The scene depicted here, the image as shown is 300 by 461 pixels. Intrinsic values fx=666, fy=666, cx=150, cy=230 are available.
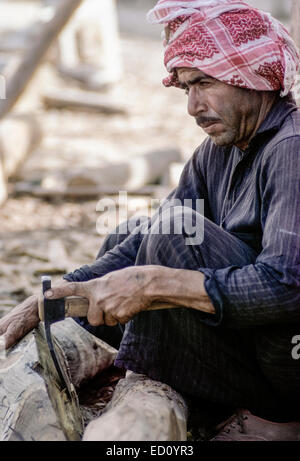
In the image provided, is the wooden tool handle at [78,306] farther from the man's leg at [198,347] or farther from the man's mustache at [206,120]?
the man's mustache at [206,120]

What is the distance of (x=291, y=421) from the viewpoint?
2508 millimetres

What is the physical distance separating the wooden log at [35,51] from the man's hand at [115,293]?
200 inches

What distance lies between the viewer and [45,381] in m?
2.43

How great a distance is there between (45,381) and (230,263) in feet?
2.63

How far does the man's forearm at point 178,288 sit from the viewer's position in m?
2.25

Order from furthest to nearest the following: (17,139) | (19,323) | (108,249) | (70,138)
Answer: (70,138) < (17,139) < (108,249) < (19,323)

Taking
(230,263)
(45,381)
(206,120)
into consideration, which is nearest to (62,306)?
(45,381)

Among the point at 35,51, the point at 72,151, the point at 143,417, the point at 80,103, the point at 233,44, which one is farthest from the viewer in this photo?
the point at 80,103

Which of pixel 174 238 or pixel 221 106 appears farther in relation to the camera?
pixel 221 106

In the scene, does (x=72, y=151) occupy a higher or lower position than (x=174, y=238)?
lower

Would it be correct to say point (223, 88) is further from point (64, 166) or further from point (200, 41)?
point (64, 166)

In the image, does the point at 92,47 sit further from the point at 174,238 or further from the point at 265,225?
the point at 265,225

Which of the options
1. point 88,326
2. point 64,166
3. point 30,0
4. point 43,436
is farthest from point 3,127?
point 30,0

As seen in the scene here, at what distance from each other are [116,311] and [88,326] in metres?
0.87
